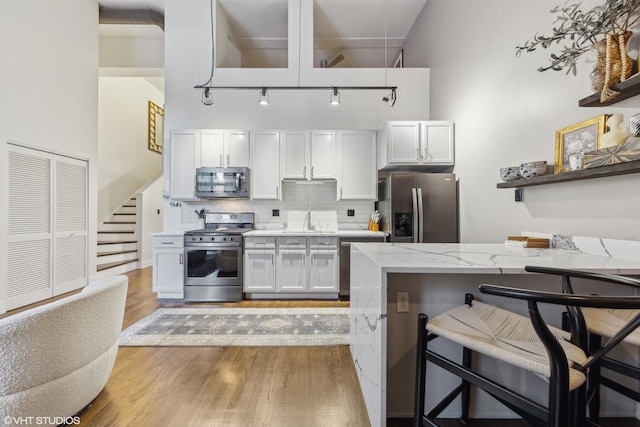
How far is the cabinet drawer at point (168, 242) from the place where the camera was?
146 inches

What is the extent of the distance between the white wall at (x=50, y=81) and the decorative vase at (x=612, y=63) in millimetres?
5461

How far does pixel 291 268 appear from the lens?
374 centimetres

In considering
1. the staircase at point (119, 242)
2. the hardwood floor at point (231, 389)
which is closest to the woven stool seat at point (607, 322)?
the hardwood floor at point (231, 389)

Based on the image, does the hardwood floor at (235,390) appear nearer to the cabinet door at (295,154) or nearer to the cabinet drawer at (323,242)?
the cabinet drawer at (323,242)

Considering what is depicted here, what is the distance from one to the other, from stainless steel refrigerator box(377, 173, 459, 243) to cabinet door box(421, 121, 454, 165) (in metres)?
0.31

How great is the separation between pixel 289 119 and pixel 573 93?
3414 millimetres

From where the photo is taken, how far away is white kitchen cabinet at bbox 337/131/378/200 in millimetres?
4043

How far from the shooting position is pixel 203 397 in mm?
1825

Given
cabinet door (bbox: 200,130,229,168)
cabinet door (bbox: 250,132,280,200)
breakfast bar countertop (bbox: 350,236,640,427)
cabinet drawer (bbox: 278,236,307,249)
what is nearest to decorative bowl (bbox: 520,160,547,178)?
breakfast bar countertop (bbox: 350,236,640,427)

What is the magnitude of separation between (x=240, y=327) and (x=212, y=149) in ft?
8.38

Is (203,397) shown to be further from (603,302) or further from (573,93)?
(573,93)

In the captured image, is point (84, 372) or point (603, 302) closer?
point (603, 302)

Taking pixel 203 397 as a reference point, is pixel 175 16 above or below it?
above

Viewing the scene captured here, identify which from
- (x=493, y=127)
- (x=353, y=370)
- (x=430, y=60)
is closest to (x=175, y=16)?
(x=430, y=60)
